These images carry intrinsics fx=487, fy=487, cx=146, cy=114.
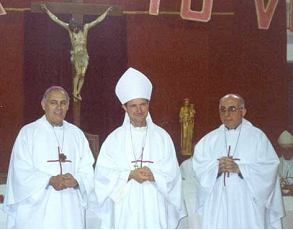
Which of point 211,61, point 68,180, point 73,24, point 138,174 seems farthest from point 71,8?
point 138,174

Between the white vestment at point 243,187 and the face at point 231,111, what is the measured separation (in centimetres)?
14

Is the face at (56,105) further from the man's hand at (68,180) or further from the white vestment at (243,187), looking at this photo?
the white vestment at (243,187)

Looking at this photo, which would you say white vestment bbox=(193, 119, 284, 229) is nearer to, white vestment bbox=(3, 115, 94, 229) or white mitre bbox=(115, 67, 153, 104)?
white mitre bbox=(115, 67, 153, 104)

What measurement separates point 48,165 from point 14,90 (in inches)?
163

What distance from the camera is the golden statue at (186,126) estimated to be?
7.72 meters

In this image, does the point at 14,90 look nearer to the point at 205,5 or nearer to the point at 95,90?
the point at 95,90

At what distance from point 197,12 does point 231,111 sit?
13.9 feet

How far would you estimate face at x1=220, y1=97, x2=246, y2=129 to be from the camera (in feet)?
14.6

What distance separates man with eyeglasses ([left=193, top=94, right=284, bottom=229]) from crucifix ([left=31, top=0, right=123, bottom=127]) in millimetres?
3180

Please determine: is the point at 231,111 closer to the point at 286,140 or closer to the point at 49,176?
the point at 49,176

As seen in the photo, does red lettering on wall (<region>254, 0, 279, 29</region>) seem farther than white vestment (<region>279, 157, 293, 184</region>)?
Yes

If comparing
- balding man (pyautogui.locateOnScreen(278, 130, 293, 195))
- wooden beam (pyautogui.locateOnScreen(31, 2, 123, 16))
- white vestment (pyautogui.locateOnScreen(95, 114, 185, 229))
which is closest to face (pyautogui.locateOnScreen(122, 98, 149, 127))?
white vestment (pyautogui.locateOnScreen(95, 114, 185, 229))

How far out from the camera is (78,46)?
7.21 metres

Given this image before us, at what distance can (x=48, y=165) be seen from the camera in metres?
4.34
